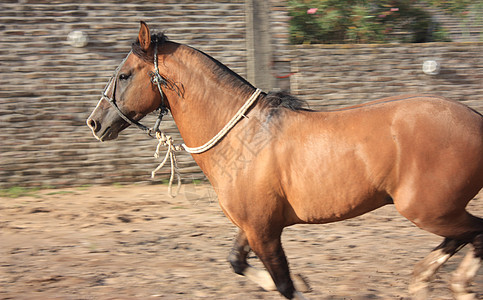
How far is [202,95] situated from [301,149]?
76cm

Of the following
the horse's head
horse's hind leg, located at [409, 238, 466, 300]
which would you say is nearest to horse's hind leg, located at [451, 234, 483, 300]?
horse's hind leg, located at [409, 238, 466, 300]

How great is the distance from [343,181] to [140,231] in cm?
311

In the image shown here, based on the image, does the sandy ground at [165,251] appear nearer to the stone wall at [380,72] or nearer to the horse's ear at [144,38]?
the horse's ear at [144,38]

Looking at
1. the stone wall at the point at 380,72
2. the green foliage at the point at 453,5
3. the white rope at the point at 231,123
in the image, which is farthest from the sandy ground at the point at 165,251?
the green foliage at the point at 453,5

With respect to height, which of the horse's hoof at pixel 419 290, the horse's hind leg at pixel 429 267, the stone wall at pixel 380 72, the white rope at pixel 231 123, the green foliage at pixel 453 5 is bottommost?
the horse's hoof at pixel 419 290

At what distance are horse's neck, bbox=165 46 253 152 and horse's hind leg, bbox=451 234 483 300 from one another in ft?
5.97

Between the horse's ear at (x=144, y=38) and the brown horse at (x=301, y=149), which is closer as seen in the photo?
the brown horse at (x=301, y=149)

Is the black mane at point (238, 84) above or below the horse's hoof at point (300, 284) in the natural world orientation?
above

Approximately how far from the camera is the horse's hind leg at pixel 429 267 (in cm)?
371

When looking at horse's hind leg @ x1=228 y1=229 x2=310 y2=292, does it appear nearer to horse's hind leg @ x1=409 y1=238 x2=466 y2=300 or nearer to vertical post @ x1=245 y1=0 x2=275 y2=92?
horse's hind leg @ x1=409 y1=238 x2=466 y2=300

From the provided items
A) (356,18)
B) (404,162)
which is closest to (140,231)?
(404,162)

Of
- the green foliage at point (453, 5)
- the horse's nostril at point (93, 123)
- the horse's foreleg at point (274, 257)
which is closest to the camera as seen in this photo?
the horse's foreleg at point (274, 257)

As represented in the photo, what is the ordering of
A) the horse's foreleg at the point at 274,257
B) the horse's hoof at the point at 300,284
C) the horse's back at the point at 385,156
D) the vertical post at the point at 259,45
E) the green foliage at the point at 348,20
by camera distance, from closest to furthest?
1. the horse's back at the point at 385,156
2. the horse's foreleg at the point at 274,257
3. the horse's hoof at the point at 300,284
4. the vertical post at the point at 259,45
5. the green foliage at the point at 348,20

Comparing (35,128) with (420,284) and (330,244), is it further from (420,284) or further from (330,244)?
(420,284)
